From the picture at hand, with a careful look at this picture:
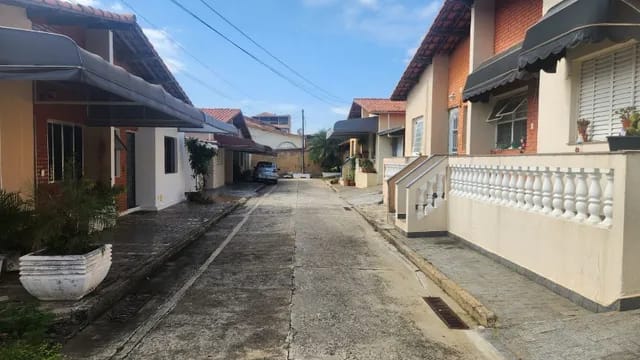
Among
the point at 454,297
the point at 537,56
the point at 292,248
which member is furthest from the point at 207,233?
the point at 537,56

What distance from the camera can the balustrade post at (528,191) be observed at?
21.4ft

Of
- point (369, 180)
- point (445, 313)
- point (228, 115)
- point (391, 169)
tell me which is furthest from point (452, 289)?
point (228, 115)

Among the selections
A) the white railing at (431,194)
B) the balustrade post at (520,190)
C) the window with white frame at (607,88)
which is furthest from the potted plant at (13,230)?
the window with white frame at (607,88)

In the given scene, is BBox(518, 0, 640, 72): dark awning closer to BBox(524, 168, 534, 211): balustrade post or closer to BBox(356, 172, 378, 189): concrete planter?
BBox(524, 168, 534, 211): balustrade post

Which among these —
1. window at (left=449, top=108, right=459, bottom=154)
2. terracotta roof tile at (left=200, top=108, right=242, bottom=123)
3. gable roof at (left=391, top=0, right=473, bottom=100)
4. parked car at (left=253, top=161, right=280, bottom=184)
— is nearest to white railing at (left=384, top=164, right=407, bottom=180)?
window at (left=449, top=108, right=459, bottom=154)

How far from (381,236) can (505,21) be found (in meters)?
5.84

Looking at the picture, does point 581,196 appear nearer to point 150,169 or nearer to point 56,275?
point 56,275

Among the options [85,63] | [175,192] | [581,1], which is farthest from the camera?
[175,192]

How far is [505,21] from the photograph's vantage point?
37.1 ft

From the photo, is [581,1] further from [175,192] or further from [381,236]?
[175,192]

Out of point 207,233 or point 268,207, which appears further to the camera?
point 268,207

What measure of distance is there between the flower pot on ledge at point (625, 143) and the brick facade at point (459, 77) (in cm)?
801

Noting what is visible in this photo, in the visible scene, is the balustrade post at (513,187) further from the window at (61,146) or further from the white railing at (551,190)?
the window at (61,146)

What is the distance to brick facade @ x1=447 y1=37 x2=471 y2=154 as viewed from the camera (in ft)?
45.6
